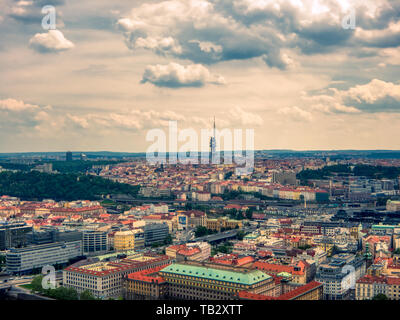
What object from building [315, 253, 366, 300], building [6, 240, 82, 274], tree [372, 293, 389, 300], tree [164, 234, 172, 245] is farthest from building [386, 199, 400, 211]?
tree [372, 293, 389, 300]

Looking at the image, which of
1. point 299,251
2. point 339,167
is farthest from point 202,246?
point 339,167

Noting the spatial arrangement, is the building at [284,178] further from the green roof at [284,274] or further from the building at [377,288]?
the building at [377,288]

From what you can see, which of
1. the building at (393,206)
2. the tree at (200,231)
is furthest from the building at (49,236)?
the building at (393,206)

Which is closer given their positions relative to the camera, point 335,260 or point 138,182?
point 335,260

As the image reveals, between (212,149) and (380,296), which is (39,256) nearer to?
(380,296)

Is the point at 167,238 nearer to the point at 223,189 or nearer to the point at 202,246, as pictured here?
the point at 202,246

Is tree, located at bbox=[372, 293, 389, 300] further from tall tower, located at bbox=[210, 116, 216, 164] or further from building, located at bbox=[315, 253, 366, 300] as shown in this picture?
tall tower, located at bbox=[210, 116, 216, 164]

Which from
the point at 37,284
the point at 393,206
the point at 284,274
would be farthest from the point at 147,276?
the point at 393,206
